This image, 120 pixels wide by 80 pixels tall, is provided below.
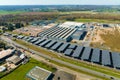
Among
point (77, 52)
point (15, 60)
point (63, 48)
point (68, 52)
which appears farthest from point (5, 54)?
point (77, 52)

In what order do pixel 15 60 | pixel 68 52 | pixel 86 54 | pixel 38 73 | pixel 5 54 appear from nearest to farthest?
1. pixel 38 73
2. pixel 15 60
3. pixel 5 54
4. pixel 86 54
5. pixel 68 52

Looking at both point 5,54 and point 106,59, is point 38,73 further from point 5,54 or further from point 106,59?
point 106,59

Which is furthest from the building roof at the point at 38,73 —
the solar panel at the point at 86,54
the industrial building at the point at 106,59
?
the industrial building at the point at 106,59

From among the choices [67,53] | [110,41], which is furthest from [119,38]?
[67,53]

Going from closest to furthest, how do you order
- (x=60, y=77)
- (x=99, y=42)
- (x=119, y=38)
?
(x=60, y=77), (x=99, y=42), (x=119, y=38)

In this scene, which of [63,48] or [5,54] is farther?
[63,48]

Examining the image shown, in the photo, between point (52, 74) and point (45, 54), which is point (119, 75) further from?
point (45, 54)

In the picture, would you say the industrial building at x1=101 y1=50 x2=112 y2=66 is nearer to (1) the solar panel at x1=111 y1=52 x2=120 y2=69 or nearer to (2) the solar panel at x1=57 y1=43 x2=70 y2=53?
(1) the solar panel at x1=111 y1=52 x2=120 y2=69
